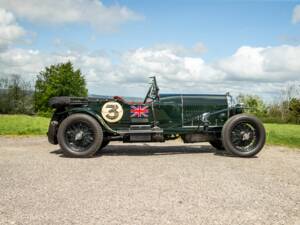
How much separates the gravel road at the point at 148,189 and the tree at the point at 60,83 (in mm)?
46634

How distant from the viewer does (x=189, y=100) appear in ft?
30.3

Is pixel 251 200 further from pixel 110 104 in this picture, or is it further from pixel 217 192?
pixel 110 104

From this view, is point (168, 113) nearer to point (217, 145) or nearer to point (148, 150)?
point (148, 150)

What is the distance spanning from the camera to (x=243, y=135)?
8906 millimetres

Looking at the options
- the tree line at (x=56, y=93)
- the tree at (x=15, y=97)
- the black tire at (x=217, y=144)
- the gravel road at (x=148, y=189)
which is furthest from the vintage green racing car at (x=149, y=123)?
the tree at (x=15, y=97)

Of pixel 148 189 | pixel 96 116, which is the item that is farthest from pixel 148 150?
pixel 148 189

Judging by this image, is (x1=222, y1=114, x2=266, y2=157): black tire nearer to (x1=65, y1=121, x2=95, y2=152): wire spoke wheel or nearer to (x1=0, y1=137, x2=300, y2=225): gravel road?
(x1=0, y1=137, x2=300, y2=225): gravel road

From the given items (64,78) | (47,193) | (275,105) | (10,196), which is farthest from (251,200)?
(64,78)

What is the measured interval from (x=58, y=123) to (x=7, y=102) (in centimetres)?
3910

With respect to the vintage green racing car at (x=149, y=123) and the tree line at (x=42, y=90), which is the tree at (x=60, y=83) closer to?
the tree line at (x=42, y=90)

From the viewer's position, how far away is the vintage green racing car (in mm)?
8516

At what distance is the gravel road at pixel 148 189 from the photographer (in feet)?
13.8

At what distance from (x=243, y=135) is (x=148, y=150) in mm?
2481

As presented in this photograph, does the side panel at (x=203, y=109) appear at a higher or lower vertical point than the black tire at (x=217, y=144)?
higher
